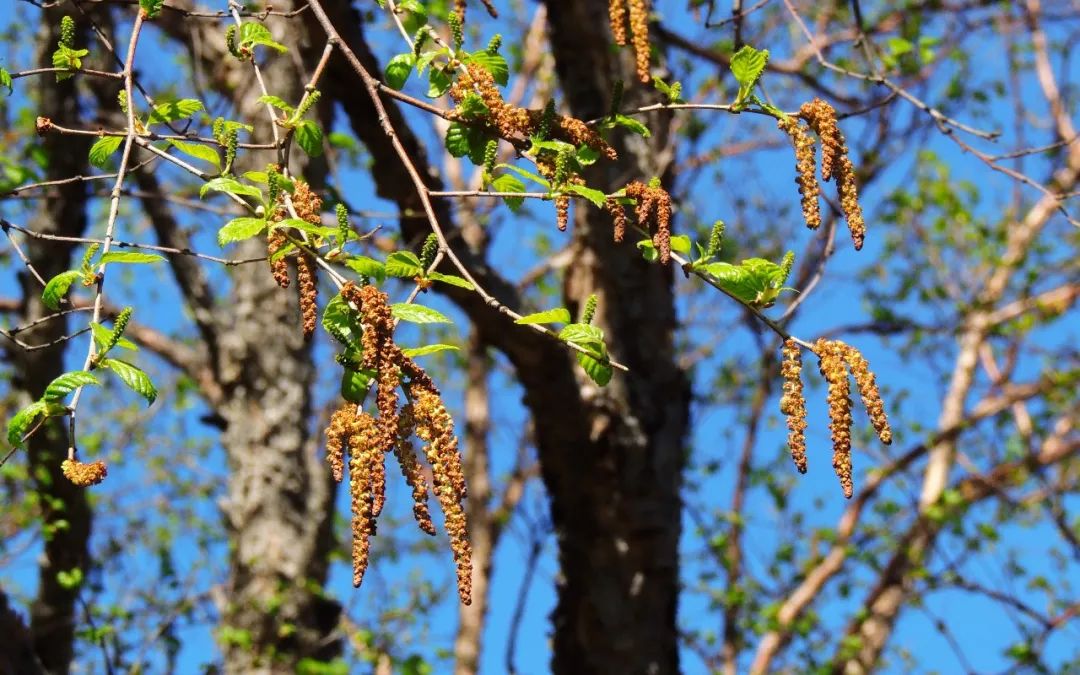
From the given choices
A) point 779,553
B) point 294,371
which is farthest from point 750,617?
point 294,371

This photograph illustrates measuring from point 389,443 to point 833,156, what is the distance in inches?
38.9

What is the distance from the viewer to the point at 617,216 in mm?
2127

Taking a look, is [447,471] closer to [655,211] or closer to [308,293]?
[308,293]

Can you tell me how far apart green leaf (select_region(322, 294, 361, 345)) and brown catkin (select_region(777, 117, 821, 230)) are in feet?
2.49

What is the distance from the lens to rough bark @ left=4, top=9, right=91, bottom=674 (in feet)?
16.1

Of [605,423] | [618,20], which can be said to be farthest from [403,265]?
[605,423]

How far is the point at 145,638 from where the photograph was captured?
548 cm

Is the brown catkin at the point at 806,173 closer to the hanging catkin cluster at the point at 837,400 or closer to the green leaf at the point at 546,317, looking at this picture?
the hanging catkin cluster at the point at 837,400

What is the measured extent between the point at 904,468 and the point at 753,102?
9035 millimetres

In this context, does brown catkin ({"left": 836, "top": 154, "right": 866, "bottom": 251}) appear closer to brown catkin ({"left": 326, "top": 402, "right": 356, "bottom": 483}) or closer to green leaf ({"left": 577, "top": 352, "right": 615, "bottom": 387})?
green leaf ({"left": 577, "top": 352, "right": 615, "bottom": 387})

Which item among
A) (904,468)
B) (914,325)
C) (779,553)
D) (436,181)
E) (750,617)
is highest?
(914,325)

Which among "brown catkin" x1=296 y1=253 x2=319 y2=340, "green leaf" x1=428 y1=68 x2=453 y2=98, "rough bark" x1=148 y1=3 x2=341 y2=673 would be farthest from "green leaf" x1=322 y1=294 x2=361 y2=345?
"rough bark" x1=148 y1=3 x2=341 y2=673

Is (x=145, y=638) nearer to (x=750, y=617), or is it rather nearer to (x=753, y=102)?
(x=753, y=102)

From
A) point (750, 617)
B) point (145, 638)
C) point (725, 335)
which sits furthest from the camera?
point (725, 335)
